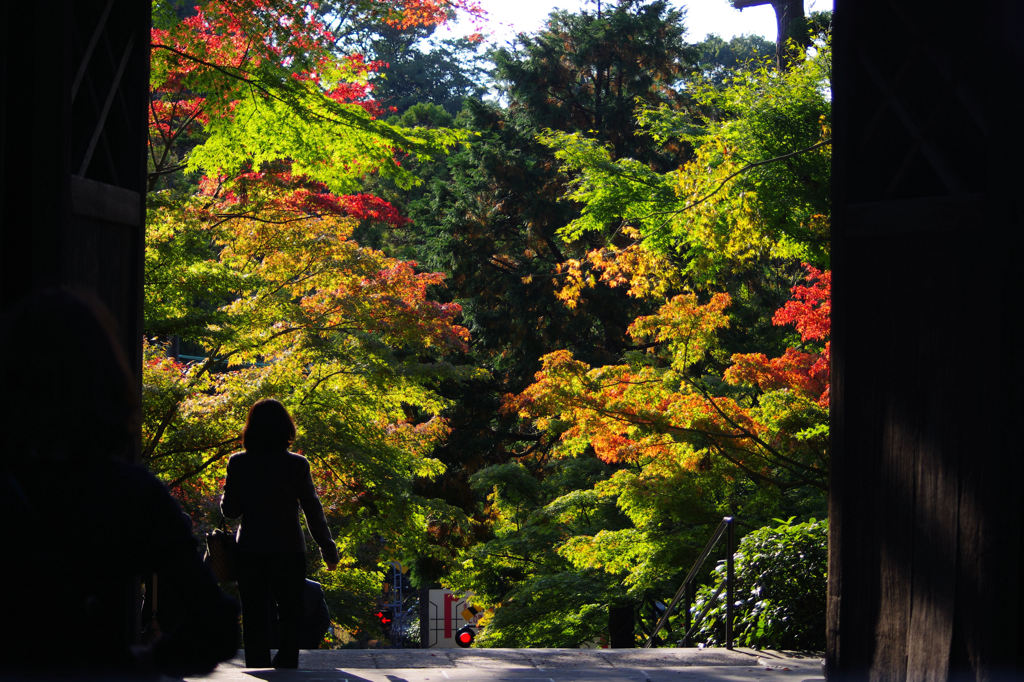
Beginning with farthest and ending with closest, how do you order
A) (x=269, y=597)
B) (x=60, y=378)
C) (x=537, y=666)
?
(x=537, y=666) < (x=269, y=597) < (x=60, y=378)

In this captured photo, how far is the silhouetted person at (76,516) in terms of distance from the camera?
1.78 metres

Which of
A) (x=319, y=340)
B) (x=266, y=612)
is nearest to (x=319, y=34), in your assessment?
(x=319, y=340)

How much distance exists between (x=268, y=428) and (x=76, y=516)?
12.4 feet

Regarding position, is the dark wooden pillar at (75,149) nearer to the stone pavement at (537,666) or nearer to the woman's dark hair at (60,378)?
the woman's dark hair at (60,378)

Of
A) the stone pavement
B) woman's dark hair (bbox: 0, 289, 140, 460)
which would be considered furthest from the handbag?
woman's dark hair (bbox: 0, 289, 140, 460)

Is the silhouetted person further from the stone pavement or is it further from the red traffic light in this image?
the red traffic light

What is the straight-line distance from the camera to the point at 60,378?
5.86 feet

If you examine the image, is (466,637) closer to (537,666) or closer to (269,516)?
(537,666)

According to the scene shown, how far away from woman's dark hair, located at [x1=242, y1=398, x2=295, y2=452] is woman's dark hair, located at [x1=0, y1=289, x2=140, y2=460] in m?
3.75

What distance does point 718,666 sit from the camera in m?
6.85

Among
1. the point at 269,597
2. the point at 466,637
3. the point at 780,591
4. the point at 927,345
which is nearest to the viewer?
the point at 927,345

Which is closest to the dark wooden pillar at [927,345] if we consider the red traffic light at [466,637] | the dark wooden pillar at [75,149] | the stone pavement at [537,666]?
the stone pavement at [537,666]

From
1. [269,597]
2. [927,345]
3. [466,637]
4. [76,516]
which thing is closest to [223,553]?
[269,597]

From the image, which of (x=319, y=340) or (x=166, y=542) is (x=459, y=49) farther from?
(x=166, y=542)
